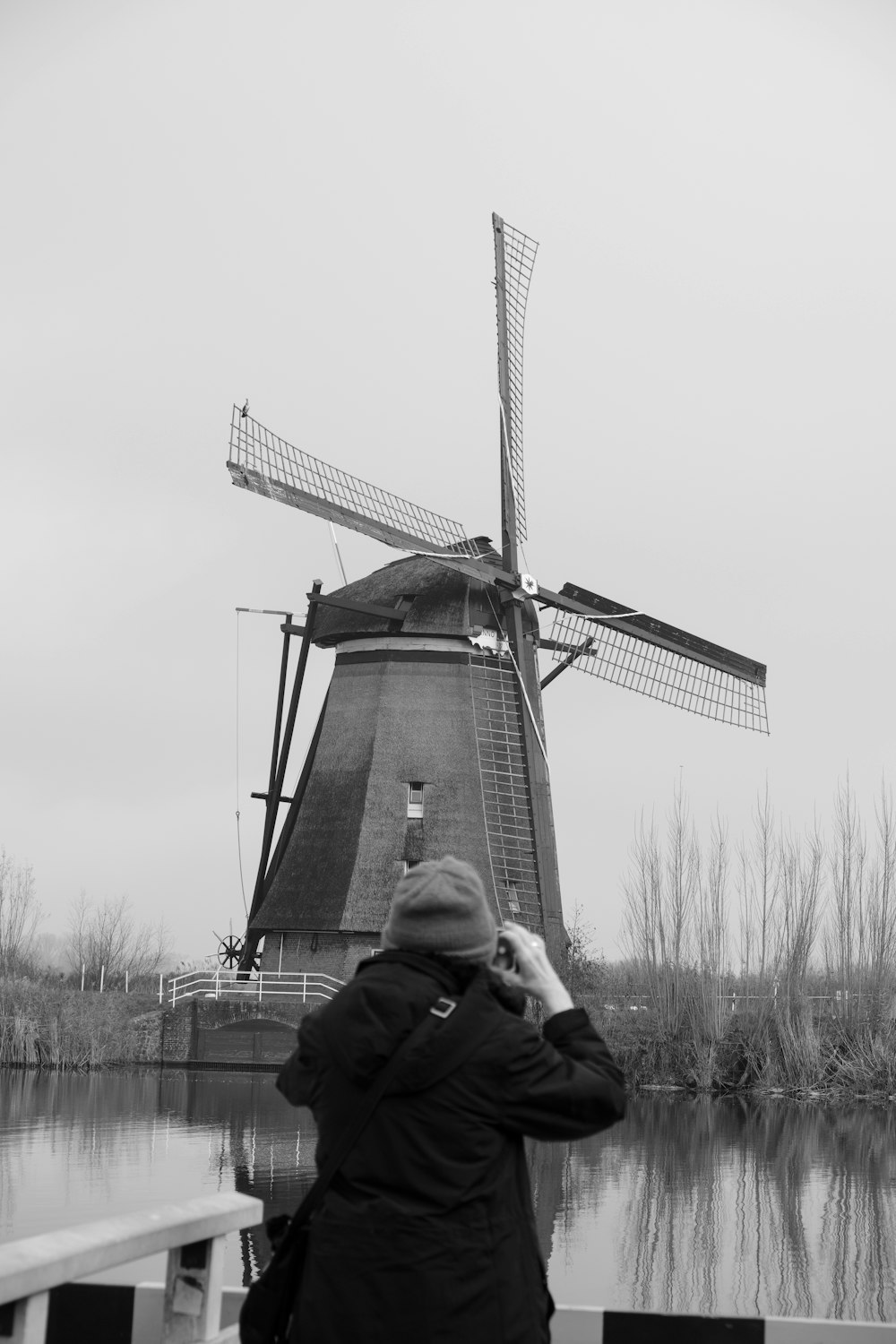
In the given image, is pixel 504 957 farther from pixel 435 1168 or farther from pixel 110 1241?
pixel 110 1241

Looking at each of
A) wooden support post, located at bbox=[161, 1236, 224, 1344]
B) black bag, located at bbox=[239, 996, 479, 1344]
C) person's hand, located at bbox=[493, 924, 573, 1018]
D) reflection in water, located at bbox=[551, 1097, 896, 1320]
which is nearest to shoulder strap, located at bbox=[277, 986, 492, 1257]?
black bag, located at bbox=[239, 996, 479, 1344]

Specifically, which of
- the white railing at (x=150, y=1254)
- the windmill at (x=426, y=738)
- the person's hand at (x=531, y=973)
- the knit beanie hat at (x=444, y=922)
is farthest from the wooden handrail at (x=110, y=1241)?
the windmill at (x=426, y=738)

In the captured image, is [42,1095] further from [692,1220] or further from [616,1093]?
[616,1093]

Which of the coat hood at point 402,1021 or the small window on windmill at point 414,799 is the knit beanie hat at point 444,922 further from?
the small window on windmill at point 414,799

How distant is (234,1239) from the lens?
28.2 ft

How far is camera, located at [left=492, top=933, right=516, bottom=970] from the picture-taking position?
266 centimetres

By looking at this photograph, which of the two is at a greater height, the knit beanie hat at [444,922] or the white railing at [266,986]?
the white railing at [266,986]

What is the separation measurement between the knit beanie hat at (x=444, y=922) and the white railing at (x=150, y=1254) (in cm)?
69

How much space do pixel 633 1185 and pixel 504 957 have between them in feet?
31.7

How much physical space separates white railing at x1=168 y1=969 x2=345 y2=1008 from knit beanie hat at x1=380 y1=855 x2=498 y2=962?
19.0 meters

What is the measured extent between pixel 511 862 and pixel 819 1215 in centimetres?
1180

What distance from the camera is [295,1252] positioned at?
2.47m

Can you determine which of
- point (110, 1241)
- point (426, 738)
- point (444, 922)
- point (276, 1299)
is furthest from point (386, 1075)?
point (426, 738)

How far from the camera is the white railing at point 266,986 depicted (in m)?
21.8
